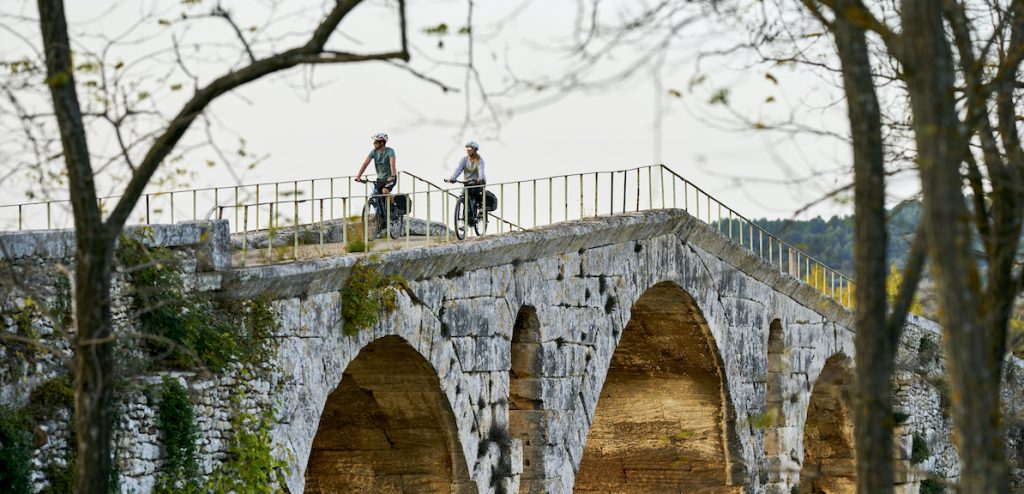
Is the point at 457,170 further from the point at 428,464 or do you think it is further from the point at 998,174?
the point at 998,174

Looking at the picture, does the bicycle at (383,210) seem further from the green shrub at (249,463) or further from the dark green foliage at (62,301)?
the dark green foliage at (62,301)

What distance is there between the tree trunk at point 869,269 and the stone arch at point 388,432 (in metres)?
6.69

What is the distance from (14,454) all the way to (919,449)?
2049cm

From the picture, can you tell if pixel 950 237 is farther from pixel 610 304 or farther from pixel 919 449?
pixel 919 449

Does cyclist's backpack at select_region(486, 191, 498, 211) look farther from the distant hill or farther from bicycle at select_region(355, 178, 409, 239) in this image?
the distant hill

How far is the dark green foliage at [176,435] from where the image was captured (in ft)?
31.6

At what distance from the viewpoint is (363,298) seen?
38.7 ft

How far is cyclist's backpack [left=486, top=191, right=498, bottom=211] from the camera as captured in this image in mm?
15039

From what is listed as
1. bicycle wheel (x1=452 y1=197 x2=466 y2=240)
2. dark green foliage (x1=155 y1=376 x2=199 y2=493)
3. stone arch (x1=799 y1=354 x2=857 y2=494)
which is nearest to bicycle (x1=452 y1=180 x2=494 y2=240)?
→ bicycle wheel (x1=452 y1=197 x2=466 y2=240)

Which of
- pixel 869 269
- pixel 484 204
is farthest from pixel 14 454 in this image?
pixel 484 204

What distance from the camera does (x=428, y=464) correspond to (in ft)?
44.7

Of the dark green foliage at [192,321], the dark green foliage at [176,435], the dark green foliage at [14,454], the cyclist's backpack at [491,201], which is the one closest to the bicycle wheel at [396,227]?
the cyclist's backpack at [491,201]

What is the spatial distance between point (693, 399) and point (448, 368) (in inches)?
287

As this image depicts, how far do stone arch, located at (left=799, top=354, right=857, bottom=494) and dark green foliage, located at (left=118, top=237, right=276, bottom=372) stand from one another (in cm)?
1528
